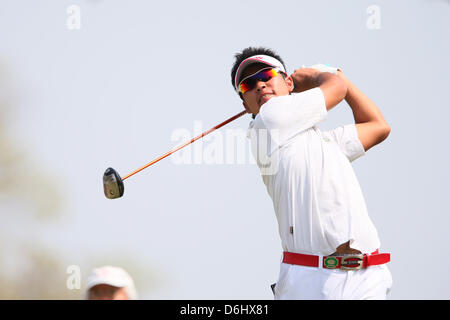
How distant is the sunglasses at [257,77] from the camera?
494 cm

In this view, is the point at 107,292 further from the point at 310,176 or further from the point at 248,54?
the point at 248,54

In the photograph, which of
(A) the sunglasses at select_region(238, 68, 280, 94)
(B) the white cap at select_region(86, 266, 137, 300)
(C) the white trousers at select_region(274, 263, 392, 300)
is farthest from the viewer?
(A) the sunglasses at select_region(238, 68, 280, 94)

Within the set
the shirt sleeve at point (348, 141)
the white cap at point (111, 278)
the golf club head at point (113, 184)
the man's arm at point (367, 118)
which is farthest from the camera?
the golf club head at point (113, 184)

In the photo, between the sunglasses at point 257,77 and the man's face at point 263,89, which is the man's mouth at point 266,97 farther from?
the sunglasses at point 257,77

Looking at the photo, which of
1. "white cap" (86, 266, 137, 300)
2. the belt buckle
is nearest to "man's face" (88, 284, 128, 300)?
"white cap" (86, 266, 137, 300)

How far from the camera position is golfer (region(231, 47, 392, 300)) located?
4.18 meters

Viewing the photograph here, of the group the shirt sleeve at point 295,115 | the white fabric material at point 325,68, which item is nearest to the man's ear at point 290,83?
the white fabric material at point 325,68

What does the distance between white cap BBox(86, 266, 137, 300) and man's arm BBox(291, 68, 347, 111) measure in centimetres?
177

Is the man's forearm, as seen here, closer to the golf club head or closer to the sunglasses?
the sunglasses

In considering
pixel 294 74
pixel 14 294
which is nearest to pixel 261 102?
pixel 294 74

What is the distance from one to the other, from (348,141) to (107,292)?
76.9 inches

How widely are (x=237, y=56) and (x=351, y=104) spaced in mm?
1103
